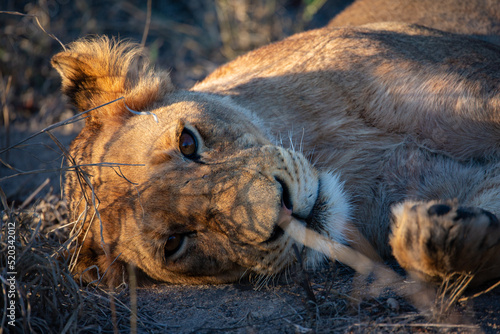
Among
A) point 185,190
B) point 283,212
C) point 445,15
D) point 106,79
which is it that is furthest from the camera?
point 445,15

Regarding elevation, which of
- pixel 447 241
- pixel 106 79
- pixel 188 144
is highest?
pixel 106 79

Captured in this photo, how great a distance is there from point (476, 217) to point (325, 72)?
4.47 feet

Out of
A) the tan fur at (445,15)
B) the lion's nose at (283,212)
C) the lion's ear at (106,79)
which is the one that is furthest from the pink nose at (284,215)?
the tan fur at (445,15)

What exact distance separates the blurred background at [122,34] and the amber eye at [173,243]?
2.59 metres

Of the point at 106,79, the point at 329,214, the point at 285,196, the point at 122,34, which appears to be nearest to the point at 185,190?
the point at 285,196

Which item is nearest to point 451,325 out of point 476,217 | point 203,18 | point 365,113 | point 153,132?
point 476,217

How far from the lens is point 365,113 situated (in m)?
2.66

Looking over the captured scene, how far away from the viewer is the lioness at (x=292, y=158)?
199 cm

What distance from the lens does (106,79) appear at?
2.74m

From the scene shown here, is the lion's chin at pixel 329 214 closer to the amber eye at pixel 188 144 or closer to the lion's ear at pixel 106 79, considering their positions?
the amber eye at pixel 188 144

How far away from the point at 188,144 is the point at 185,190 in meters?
0.27

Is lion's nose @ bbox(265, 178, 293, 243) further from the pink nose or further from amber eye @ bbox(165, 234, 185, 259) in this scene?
amber eye @ bbox(165, 234, 185, 259)

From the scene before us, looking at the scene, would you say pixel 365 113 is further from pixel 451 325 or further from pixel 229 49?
pixel 229 49

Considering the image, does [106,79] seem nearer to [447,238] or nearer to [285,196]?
[285,196]
